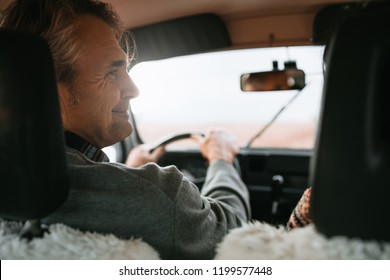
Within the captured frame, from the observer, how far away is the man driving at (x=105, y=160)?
0.79 metres

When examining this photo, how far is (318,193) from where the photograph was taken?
1.70 ft

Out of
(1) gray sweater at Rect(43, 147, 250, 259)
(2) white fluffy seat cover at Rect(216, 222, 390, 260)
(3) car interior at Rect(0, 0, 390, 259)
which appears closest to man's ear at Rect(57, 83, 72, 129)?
(1) gray sweater at Rect(43, 147, 250, 259)

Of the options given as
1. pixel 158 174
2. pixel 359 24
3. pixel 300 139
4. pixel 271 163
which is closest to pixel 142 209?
pixel 158 174

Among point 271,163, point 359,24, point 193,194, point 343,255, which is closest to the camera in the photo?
point 359,24

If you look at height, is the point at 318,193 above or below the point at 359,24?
below

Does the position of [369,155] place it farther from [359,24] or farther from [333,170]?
[359,24]

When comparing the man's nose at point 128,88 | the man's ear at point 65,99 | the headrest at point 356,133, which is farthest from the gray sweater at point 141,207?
the headrest at point 356,133

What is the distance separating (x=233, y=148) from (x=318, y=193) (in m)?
1.12

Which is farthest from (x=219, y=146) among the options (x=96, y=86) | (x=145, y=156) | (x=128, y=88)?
(x=96, y=86)

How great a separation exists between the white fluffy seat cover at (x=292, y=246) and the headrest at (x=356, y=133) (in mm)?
43

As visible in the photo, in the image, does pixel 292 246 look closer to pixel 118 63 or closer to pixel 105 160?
pixel 105 160

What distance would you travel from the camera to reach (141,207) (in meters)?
0.80

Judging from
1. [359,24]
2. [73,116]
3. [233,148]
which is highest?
[359,24]

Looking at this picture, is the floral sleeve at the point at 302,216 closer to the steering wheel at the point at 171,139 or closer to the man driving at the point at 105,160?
the man driving at the point at 105,160
